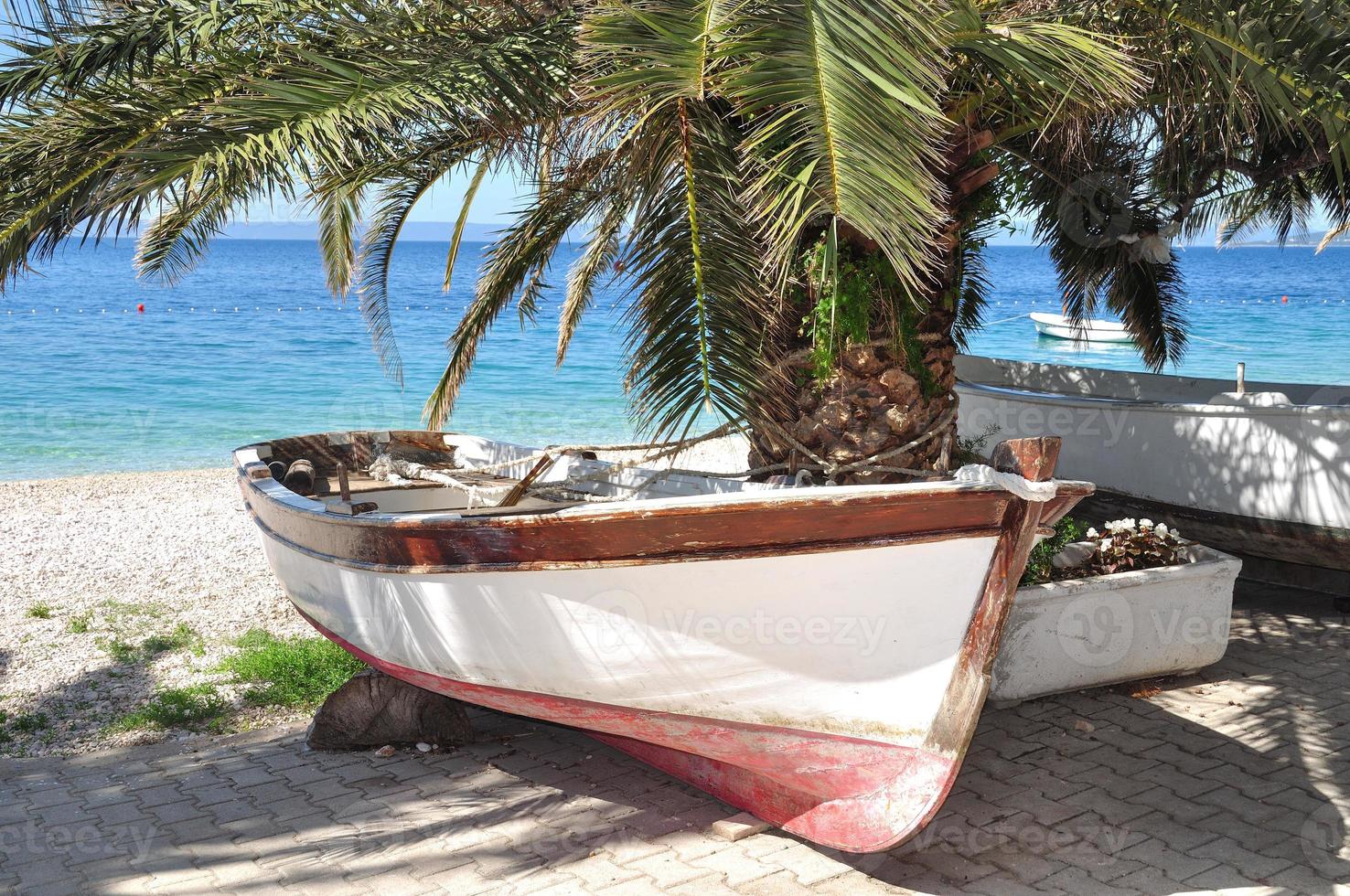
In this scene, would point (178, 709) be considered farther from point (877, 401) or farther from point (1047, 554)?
point (1047, 554)

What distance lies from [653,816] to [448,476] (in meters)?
2.62

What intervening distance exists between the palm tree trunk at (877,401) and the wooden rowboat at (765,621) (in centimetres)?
75

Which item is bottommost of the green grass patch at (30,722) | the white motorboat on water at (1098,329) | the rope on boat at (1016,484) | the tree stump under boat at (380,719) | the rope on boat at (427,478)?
the green grass patch at (30,722)

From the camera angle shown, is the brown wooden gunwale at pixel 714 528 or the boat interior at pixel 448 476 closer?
the brown wooden gunwale at pixel 714 528

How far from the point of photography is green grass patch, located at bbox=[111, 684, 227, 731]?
541 centimetres

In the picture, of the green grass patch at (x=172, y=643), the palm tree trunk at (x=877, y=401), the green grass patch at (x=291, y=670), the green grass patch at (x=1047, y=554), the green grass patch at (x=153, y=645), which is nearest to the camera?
the palm tree trunk at (x=877, y=401)

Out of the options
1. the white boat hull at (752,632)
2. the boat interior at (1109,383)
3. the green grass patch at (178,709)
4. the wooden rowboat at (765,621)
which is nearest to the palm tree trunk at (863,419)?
the wooden rowboat at (765,621)

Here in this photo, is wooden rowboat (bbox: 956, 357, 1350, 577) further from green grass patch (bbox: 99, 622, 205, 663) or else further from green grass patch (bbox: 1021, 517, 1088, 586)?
green grass patch (bbox: 99, 622, 205, 663)

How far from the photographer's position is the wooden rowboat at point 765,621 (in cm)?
351

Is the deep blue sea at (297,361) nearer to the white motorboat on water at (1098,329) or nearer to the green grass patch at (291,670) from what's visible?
the white motorboat on water at (1098,329)

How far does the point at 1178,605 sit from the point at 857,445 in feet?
6.56

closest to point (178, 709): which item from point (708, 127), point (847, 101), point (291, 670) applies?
point (291, 670)

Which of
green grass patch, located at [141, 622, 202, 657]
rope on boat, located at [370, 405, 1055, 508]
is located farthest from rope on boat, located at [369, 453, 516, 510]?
green grass patch, located at [141, 622, 202, 657]

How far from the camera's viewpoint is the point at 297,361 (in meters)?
30.8
